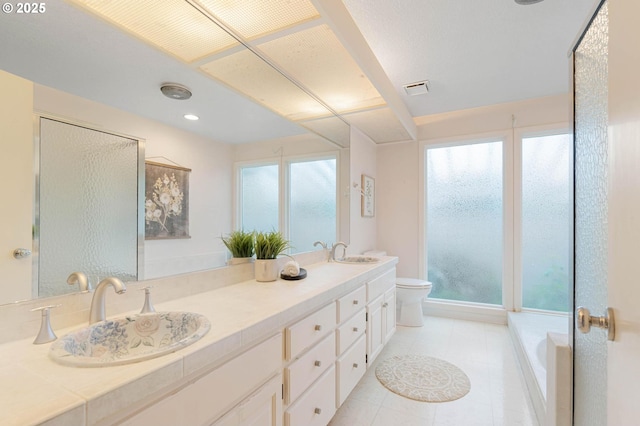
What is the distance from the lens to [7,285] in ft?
2.91

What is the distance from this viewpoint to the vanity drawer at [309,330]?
1.26 m

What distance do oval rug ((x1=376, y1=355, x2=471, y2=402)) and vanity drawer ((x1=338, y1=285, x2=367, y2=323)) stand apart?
2.23 ft

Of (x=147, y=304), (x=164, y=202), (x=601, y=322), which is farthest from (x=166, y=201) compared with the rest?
(x=601, y=322)

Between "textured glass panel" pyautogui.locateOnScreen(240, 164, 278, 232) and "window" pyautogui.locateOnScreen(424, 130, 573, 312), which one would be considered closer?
"textured glass panel" pyautogui.locateOnScreen(240, 164, 278, 232)

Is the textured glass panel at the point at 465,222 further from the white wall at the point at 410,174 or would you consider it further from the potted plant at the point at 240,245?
the potted plant at the point at 240,245

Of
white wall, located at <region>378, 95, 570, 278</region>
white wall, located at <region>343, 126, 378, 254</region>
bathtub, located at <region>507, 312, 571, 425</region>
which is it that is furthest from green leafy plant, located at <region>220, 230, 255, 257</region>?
white wall, located at <region>378, 95, 570, 278</region>

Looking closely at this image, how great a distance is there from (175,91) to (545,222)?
148 inches

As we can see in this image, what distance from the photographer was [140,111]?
49.6 inches

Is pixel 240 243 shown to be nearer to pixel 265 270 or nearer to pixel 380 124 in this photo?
pixel 265 270

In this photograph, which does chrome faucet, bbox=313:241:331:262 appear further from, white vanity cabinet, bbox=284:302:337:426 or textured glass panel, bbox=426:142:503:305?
textured glass panel, bbox=426:142:503:305

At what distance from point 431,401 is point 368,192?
223 centimetres

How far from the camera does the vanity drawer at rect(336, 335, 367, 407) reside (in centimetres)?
170

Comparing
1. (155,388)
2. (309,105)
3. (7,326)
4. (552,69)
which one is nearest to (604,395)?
(155,388)

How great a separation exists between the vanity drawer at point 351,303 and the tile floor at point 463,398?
64 cm
